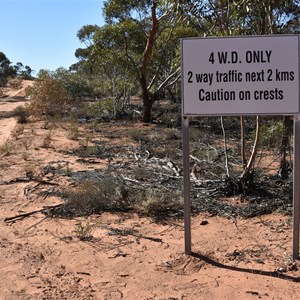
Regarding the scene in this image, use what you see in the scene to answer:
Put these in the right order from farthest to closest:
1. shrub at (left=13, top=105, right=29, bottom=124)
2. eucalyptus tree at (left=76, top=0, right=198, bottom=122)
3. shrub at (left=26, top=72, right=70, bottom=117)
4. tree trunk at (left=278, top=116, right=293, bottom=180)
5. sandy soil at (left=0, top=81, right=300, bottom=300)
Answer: shrub at (left=26, top=72, right=70, bottom=117), shrub at (left=13, top=105, right=29, bottom=124), eucalyptus tree at (left=76, top=0, right=198, bottom=122), tree trunk at (left=278, top=116, right=293, bottom=180), sandy soil at (left=0, top=81, right=300, bottom=300)

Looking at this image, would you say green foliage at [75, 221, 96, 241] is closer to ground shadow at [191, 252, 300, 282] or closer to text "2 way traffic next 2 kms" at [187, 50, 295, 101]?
ground shadow at [191, 252, 300, 282]

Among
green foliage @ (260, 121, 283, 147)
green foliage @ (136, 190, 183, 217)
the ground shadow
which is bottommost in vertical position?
the ground shadow

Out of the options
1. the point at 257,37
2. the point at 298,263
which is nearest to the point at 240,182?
the point at 298,263

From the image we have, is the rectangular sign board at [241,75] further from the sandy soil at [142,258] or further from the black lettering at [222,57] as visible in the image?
the sandy soil at [142,258]

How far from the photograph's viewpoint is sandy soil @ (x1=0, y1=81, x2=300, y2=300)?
148 inches

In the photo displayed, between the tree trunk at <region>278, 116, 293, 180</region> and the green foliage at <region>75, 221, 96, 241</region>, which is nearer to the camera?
the green foliage at <region>75, 221, 96, 241</region>

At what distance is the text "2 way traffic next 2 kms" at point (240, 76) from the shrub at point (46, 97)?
15.5 meters

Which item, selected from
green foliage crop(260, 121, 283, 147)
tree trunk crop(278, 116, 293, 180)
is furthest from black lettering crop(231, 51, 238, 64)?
green foliage crop(260, 121, 283, 147)

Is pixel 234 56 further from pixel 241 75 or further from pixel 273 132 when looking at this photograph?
pixel 273 132

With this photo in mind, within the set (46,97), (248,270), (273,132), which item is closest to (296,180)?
(248,270)

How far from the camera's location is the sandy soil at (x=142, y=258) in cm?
375

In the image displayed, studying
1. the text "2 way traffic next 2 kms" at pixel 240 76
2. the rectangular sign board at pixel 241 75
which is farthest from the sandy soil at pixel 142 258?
the text "2 way traffic next 2 kms" at pixel 240 76

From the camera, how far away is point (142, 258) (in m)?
4.40

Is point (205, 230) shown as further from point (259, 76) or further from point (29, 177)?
point (29, 177)
